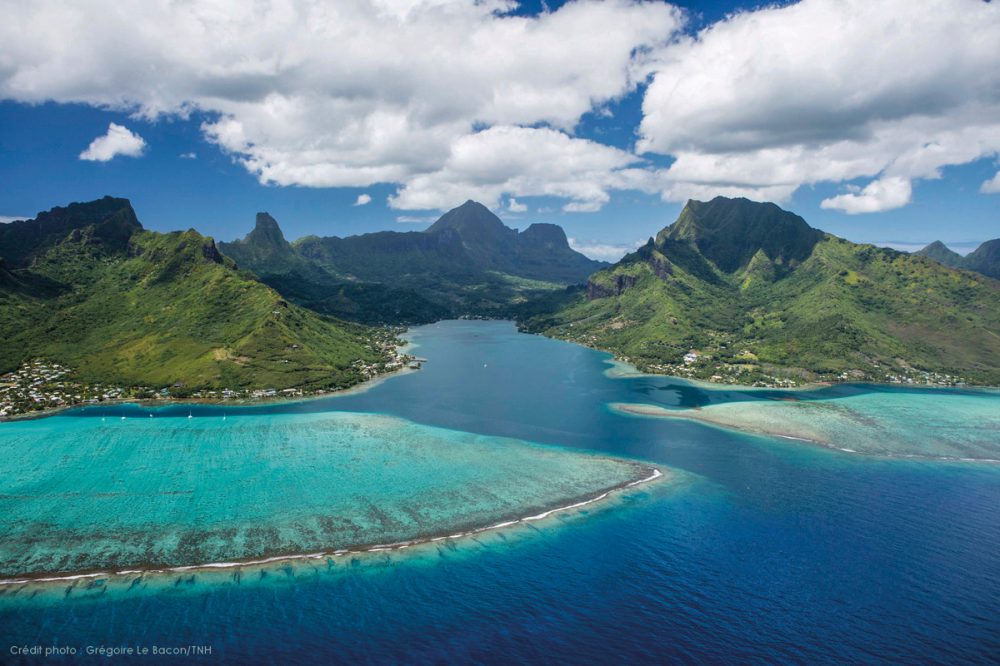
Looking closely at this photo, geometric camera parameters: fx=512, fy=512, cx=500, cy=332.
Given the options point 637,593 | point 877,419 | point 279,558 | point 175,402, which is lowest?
point 637,593

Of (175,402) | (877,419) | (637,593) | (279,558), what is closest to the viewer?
(637,593)

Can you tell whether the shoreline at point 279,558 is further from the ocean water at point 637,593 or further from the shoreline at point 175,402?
the shoreline at point 175,402

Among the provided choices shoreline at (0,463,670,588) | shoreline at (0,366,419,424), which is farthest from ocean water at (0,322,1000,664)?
shoreline at (0,366,419,424)

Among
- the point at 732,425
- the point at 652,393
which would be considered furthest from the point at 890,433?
the point at 652,393

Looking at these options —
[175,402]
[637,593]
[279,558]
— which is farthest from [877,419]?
[175,402]

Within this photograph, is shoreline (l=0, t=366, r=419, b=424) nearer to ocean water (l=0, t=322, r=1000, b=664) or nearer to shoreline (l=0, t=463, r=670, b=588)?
shoreline (l=0, t=463, r=670, b=588)

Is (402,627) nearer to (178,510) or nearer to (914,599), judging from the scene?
(178,510)

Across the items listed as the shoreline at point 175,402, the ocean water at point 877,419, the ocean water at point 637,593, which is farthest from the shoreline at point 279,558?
the shoreline at point 175,402

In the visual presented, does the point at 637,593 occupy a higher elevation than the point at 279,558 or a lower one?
lower

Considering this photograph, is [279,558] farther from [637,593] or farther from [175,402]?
[175,402]
